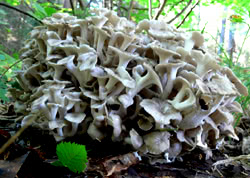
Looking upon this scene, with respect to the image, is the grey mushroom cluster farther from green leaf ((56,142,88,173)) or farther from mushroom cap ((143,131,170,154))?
green leaf ((56,142,88,173))

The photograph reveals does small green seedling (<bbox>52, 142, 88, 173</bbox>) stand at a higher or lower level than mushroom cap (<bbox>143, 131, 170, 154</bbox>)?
higher

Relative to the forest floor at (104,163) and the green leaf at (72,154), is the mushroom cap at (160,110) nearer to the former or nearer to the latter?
the forest floor at (104,163)


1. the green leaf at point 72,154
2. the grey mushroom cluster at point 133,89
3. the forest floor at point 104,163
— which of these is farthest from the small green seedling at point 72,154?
the grey mushroom cluster at point 133,89

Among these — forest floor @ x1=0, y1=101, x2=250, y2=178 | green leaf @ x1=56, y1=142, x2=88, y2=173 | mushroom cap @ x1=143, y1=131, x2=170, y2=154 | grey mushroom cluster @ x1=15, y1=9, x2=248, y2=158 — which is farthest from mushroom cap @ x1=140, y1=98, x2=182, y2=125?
green leaf @ x1=56, y1=142, x2=88, y2=173

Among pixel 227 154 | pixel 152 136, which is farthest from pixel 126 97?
pixel 227 154

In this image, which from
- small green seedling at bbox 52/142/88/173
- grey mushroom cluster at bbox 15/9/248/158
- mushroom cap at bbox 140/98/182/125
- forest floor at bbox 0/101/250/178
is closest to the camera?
small green seedling at bbox 52/142/88/173

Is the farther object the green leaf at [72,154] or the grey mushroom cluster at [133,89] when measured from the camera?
the grey mushroom cluster at [133,89]
